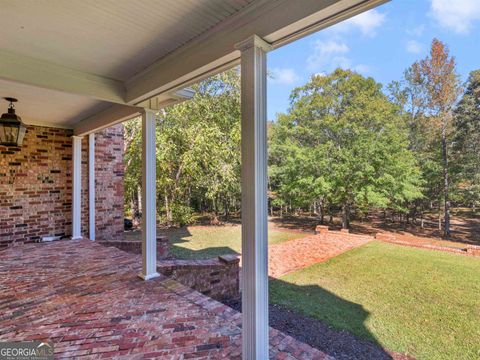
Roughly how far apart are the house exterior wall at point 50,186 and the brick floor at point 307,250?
4.01 meters

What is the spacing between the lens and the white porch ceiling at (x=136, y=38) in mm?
1569

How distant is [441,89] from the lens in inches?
404

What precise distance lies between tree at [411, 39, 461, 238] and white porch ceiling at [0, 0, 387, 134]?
1131 cm

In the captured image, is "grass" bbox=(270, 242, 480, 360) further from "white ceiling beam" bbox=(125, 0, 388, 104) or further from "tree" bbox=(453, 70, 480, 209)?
"tree" bbox=(453, 70, 480, 209)

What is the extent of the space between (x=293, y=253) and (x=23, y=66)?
7.28 metres

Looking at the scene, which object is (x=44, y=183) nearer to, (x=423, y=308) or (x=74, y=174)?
(x=74, y=174)

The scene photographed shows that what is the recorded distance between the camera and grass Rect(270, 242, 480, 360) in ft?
12.2

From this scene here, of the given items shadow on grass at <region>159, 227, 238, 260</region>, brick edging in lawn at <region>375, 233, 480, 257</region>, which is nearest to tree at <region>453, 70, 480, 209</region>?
brick edging in lawn at <region>375, 233, 480, 257</region>

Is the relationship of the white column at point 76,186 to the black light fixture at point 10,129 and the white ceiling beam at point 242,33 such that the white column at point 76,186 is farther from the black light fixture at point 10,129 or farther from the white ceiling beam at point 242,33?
the white ceiling beam at point 242,33

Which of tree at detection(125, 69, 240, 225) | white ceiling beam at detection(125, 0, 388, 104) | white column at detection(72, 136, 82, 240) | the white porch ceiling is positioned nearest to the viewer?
white ceiling beam at detection(125, 0, 388, 104)

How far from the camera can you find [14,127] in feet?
10.9

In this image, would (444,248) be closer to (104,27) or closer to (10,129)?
(104,27)

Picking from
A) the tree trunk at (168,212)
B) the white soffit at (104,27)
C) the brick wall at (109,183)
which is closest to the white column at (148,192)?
the white soffit at (104,27)

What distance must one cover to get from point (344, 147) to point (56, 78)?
10.3 metres
